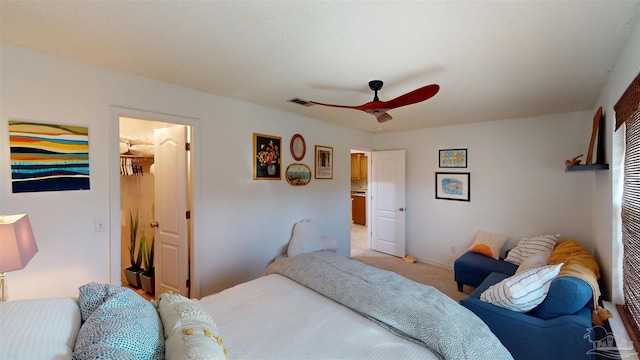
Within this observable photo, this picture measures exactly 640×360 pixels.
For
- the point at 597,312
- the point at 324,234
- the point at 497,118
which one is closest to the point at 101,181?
the point at 324,234

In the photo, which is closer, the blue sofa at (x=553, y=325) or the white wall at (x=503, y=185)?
the blue sofa at (x=553, y=325)

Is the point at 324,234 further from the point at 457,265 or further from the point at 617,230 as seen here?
the point at 617,230

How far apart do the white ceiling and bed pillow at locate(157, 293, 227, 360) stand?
4.99 ft

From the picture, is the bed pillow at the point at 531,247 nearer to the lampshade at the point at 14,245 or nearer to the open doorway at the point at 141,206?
the open doorway at the point at 141,206

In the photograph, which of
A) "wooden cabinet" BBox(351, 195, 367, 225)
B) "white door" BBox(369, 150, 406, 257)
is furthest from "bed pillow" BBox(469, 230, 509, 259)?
"wooden cabinet" BBox(351, 195, 367, 225)

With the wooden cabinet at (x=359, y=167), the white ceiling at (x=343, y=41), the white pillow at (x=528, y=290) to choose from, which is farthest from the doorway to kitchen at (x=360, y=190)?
the white pillow at (x=528, y=290)

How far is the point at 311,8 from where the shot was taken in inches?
54.1

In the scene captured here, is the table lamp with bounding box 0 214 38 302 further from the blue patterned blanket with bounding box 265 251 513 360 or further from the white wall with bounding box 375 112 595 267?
the white wall with bounding box 375 112 595 267

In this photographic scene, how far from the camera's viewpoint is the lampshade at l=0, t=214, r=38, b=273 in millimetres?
1363

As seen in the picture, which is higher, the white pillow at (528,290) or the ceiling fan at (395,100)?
the ceiling fan at (395,100)

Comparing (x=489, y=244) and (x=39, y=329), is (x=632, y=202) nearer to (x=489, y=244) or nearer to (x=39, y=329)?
(x=489, y=244)

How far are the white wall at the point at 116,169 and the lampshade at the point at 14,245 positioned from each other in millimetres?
554

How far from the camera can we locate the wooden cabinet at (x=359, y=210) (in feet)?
26.1

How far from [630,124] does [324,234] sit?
3469 millimetres
